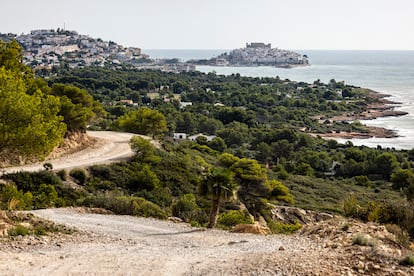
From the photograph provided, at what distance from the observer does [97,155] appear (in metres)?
26.9

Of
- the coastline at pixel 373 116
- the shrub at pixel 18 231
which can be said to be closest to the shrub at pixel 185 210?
the shrub at pixel 18 231

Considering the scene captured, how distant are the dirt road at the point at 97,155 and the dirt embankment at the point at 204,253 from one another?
10799mm

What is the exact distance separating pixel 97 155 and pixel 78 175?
4832 millimetres

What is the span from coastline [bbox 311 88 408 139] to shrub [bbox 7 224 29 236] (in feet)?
217

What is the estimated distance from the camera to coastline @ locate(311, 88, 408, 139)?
72.8 m

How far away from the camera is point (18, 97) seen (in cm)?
1230

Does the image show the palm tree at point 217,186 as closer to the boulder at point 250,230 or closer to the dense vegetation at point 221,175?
the dense vegetation at point 221,175

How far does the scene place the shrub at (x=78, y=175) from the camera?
72.1 feet

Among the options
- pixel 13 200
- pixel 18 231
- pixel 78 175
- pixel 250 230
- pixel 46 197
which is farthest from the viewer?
pixel 78 175

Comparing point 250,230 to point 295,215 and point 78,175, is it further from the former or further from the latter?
point 295,215

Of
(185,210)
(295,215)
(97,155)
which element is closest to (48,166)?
(97,155)

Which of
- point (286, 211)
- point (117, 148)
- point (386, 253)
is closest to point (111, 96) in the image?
point (117, 148)

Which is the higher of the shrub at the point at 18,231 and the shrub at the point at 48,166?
the shrub at the point at 18,231

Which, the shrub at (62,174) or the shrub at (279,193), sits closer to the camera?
the shrub at (62,174)
